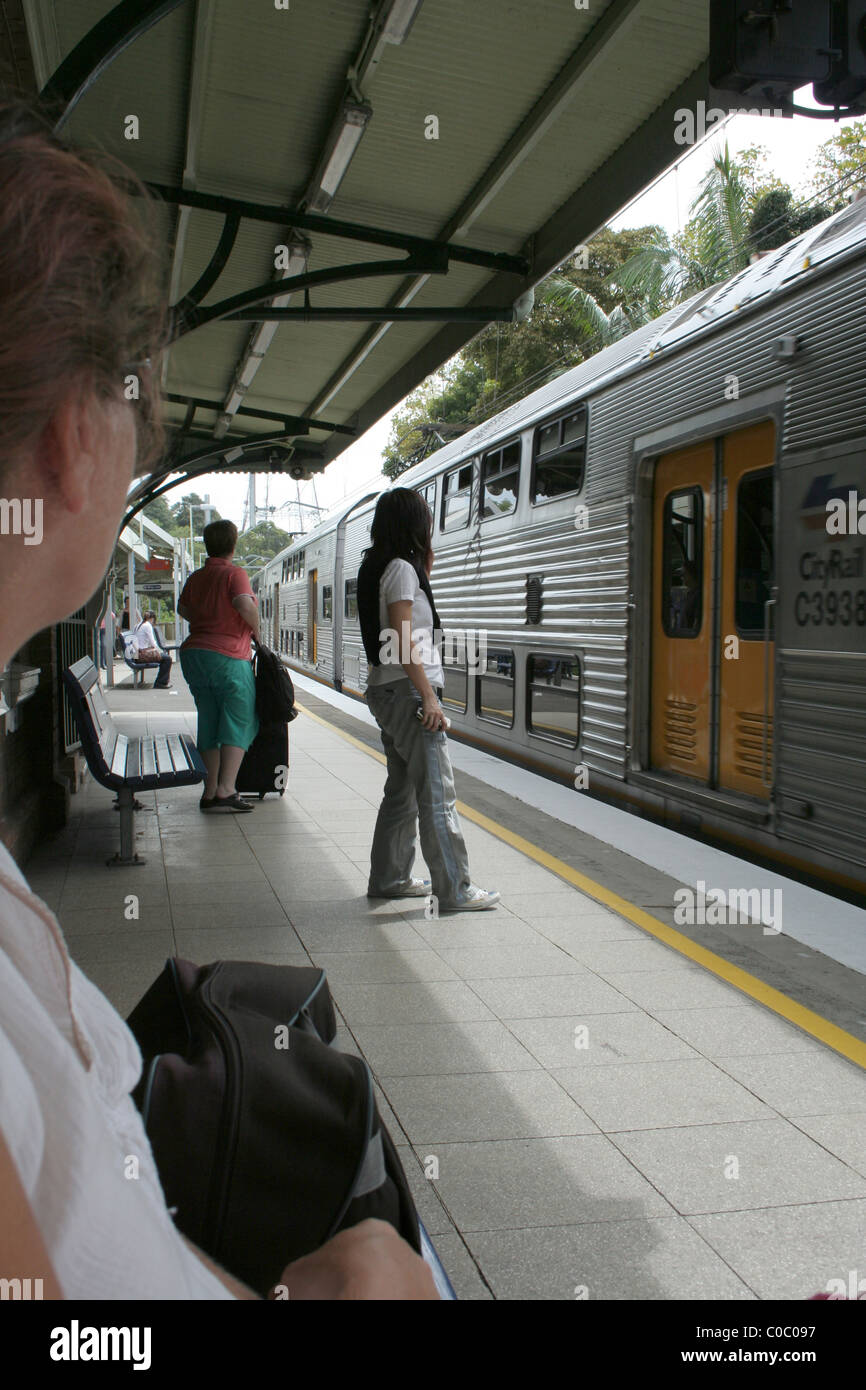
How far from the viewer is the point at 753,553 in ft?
19.4

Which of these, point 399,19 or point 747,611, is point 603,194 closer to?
point 399,19

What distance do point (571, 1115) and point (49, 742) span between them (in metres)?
4.59

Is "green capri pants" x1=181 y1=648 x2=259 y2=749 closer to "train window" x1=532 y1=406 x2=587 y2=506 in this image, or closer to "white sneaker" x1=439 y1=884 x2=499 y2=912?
"white sneaker" x1=439 y1=884 x2=499 y2=912

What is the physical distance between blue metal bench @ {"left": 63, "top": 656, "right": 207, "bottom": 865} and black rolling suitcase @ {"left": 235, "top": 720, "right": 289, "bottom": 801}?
1.12 m

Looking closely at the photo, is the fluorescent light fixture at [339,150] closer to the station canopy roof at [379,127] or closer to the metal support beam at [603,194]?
the station canopy roof at [379,127]

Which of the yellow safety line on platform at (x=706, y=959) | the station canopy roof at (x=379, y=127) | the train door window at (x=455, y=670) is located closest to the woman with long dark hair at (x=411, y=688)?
the yellow safety line on platform at (x=706, y=959)

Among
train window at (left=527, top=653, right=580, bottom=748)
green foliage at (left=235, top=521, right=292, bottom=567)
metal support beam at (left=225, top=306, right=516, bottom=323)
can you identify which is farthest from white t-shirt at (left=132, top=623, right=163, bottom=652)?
green foliage at (left=235, top=521, right=292, bottom=567)

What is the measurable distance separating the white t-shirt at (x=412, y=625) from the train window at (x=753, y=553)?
1964 millimetres

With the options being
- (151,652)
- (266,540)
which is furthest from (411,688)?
(266,540)

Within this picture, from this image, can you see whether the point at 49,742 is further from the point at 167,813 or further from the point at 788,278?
the point at 788,278

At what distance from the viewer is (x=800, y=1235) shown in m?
2.46

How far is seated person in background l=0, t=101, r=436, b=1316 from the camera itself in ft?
2.34

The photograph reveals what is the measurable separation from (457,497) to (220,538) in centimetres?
475

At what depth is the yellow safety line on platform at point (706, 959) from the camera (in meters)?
3.54
